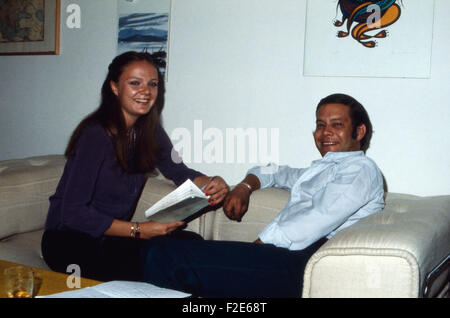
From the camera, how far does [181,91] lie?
2.40 m

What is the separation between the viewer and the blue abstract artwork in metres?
2.41

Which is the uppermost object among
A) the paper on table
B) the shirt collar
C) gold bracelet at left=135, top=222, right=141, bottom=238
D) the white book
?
the shirt collar

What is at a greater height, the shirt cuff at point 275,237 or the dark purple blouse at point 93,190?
the dark purple blouse at point 93,190

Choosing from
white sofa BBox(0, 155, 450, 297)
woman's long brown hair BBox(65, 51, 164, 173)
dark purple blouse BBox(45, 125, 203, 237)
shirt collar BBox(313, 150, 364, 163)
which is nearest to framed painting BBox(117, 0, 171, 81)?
woman's long brown hair BBox(65, 51, 164, 173)

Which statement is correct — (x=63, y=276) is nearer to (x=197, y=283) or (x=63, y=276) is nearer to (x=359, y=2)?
(x=197, y=283)

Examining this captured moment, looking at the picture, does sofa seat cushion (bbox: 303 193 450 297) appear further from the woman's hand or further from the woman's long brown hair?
the woman's long brown hair

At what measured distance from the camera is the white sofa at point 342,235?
1092 mm

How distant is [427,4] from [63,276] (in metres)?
1.83

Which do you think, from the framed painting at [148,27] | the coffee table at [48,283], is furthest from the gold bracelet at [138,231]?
the framed painting at [148,27]

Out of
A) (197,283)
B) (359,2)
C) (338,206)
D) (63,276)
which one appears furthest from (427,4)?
(63,276)

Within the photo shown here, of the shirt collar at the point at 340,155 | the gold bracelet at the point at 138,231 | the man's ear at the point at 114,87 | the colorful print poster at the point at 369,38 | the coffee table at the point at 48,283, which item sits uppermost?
the colorful print poster at the point at 369,38

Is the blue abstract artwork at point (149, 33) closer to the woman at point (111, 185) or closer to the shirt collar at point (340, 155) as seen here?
the woman at point (111, 185)

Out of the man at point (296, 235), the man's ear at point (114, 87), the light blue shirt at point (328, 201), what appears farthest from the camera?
the man's ear at point (114, 87)

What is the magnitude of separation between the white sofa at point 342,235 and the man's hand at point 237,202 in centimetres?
7
